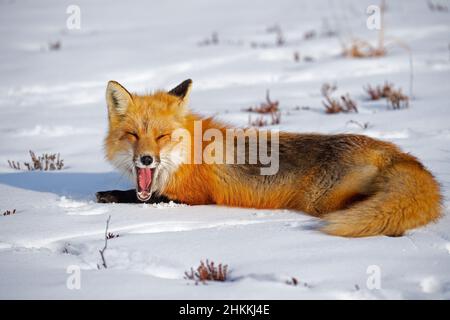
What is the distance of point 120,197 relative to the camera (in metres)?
4.42

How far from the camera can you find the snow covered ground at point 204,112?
290cm

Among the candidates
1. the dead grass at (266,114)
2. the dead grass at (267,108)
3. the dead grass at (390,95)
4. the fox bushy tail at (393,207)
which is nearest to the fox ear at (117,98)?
the fox bushy tail at (393,207)

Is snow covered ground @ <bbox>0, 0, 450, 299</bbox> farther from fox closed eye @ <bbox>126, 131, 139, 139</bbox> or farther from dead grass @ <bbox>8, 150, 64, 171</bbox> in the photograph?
fox closed eye @ <bbox>126, 131, 139, 139</bbox>

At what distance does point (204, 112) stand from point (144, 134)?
9.71 feet

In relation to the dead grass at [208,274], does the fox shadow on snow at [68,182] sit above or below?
above

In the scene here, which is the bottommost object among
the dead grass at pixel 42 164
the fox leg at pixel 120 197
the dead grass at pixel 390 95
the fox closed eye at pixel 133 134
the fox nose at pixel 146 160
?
the fox leg at pixel 120 197

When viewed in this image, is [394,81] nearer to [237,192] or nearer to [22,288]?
[237,192]

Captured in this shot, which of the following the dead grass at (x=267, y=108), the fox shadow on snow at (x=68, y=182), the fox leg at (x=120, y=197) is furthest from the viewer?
the dead grass at (x=267, y=108)

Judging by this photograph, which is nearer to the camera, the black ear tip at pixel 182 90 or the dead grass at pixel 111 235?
the dead grass at pixel 111 235

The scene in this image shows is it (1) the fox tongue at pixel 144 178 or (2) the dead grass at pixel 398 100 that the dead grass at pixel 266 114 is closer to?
(2) the dead grass at pixel 398 100

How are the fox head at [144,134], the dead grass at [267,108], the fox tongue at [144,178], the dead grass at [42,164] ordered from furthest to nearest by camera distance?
the dead grass at [267,108] < the dead grass at [42,164] < the fox tongue at [144,178] < the fox head at [144,134]

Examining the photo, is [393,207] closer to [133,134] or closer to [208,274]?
[208,274]

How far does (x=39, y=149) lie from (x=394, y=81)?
17.3 feet
